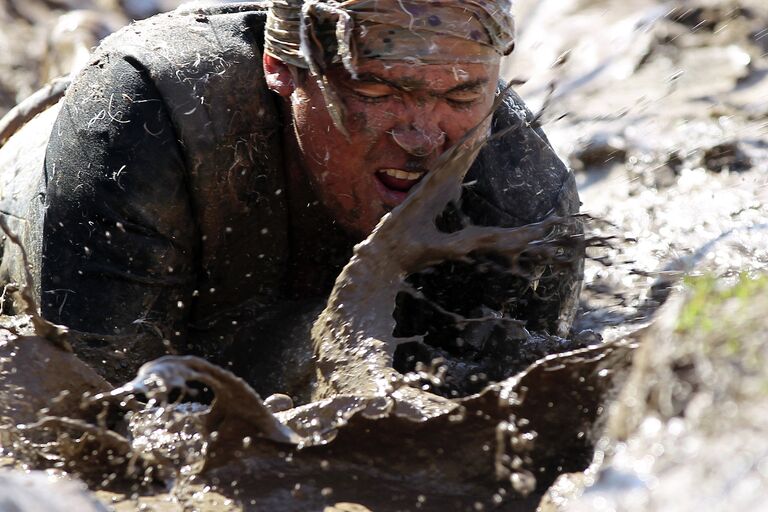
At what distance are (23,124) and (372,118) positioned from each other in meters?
1.85

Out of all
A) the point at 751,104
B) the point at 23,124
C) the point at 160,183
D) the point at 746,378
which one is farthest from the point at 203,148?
the point at 751,104

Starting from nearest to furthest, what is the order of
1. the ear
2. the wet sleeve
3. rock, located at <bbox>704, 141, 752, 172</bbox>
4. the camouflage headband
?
1. the camouflage headband
2. the wet sleeve
3. the ear
4. rock, located at <bbox>704, 141, 752, 172</bbox>

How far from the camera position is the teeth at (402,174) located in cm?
334

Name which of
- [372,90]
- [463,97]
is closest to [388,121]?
[372,90]

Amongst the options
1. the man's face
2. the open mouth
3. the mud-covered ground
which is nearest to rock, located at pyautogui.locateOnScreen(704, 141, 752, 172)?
the mud-covered ground

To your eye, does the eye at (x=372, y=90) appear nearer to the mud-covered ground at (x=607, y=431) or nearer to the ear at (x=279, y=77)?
the ear at (x=279, y=77)

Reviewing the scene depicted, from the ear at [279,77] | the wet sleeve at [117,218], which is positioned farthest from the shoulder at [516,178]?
the wet sleeve at [117,218]

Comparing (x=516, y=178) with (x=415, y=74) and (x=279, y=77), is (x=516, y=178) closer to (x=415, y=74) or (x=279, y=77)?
(x=415, y=74)

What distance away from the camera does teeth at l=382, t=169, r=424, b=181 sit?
3.34m

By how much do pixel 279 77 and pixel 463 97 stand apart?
53cm

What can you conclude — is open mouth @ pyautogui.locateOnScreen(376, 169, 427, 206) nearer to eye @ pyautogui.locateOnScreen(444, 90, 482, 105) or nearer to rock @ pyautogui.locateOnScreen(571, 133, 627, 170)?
eye @ pyautogui.locateOnScreen(444, 90, 482, 105)

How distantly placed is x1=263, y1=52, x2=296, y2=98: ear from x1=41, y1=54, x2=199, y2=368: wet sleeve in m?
0.31

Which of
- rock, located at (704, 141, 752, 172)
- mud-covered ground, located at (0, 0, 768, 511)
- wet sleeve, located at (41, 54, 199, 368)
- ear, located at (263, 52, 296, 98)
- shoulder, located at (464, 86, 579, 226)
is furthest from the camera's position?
rock, located at (704, 141, 752, 172)

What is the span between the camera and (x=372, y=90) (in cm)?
328
